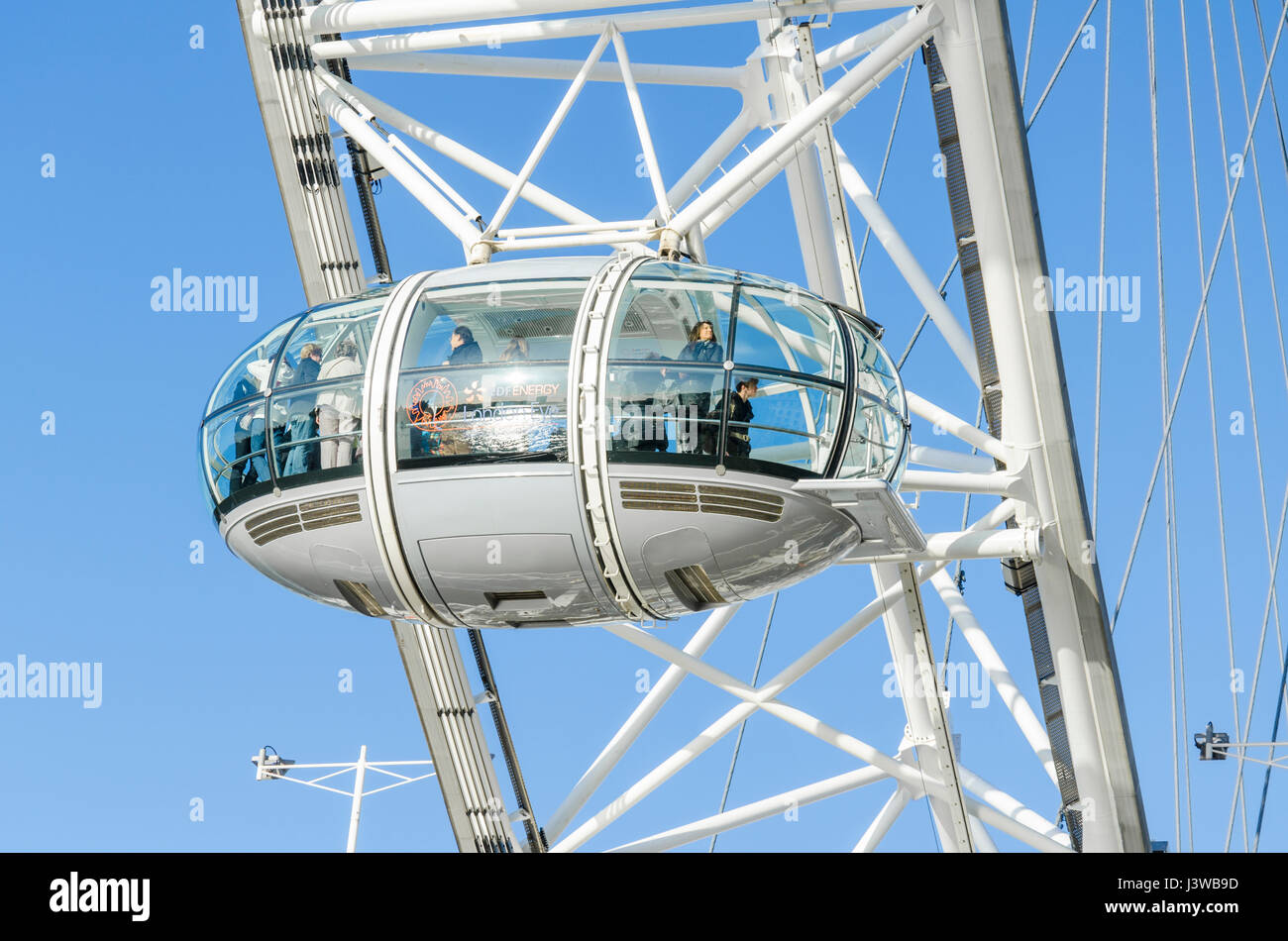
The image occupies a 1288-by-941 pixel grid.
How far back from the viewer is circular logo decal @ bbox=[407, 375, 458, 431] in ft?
39.5

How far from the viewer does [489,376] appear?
1196 cm

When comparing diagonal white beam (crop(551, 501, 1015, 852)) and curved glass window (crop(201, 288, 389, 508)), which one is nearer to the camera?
curved glass window (crop(201, 288, 389, 508))

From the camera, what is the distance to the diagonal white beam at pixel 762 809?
20.8 m

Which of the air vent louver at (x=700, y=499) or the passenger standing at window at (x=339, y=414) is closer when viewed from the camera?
the air vent louver at (x=700, y=499)

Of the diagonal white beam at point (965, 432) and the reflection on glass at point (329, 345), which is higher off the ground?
the diagonal white beam at point (965, 432)

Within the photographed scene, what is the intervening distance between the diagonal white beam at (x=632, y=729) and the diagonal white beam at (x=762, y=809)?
0.86m

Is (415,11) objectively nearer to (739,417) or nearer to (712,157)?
(712,157)

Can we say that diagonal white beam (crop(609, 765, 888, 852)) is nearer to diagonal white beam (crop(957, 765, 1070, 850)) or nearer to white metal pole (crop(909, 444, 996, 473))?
diagonal white beam (crop(957, 765, 1070, 850))

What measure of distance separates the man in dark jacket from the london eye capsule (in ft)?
0.05

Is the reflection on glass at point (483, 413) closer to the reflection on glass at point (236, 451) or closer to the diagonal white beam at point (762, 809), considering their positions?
the reflection on glass at point (236, 451)

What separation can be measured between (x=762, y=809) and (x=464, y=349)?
10.6 meters

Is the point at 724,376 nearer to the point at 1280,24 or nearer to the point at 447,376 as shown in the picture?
the point at 447,376

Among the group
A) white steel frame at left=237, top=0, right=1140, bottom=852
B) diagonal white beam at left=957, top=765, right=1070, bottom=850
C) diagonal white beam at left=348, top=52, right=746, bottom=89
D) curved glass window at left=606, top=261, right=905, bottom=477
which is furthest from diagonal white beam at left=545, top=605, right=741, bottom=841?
curved glass window at left=606, top=261, right=905, bottom=477

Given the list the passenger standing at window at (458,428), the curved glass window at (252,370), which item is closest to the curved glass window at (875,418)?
the passenger standing at window at (458,428)
